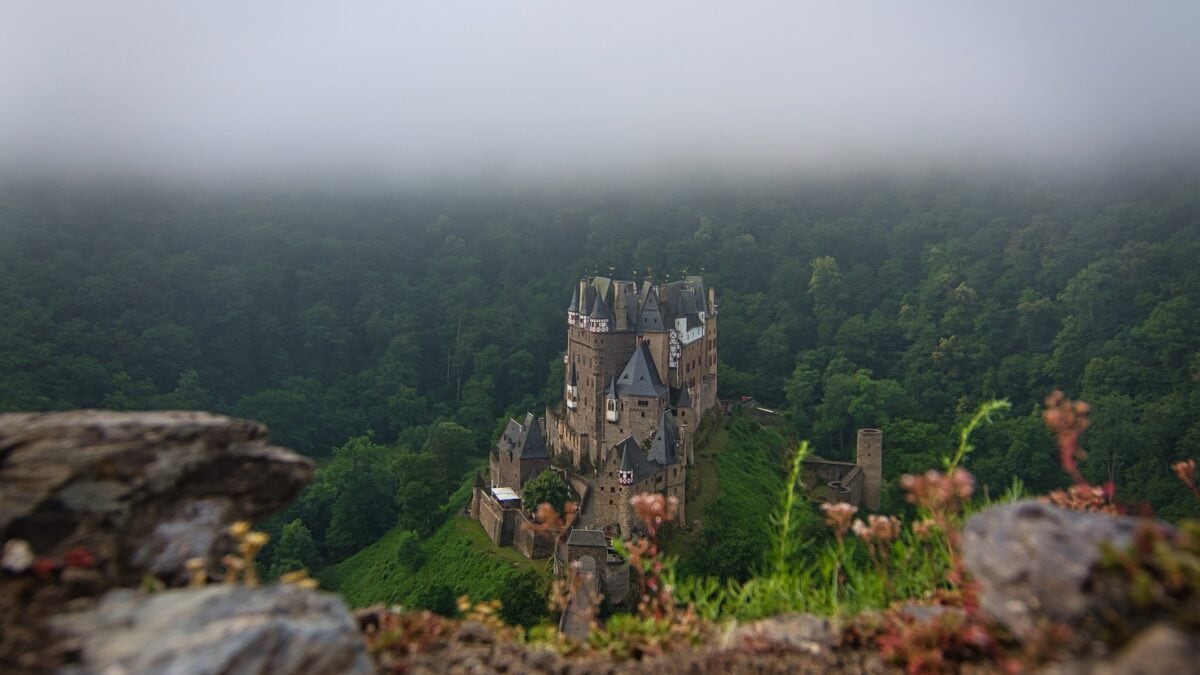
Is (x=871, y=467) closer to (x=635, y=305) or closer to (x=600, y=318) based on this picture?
(x=635, y=305)

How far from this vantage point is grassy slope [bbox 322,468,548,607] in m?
35.8

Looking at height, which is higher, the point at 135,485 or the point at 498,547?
the point at 135,485

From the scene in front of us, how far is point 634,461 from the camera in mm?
34188

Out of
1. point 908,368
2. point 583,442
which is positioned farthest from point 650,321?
point 908,368

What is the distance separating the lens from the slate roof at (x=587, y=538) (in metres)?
32.0

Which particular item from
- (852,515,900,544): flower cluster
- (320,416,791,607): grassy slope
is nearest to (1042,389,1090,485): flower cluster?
(852,515,900,544): flower cluster

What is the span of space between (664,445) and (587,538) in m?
5.25

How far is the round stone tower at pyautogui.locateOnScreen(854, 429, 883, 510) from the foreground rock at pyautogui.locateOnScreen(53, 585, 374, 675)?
140ft

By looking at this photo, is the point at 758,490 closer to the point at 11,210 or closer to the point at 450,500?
the point at 450,500

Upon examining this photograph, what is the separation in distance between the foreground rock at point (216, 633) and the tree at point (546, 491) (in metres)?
31.8

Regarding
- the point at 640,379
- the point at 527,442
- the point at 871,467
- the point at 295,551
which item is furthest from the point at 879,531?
the point at 295,551

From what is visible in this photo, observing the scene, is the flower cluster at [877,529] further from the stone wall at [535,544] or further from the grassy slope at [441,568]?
the stone wall at [535,544]

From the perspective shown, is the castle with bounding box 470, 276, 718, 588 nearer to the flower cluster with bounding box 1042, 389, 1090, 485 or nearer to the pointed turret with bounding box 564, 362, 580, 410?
the pointed turret with bounding box 564, 362, 580, 410

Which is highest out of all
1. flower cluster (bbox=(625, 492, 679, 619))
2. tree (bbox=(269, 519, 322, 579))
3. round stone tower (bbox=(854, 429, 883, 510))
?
flower cluster (bbox=(625, 492, 679, 619))
